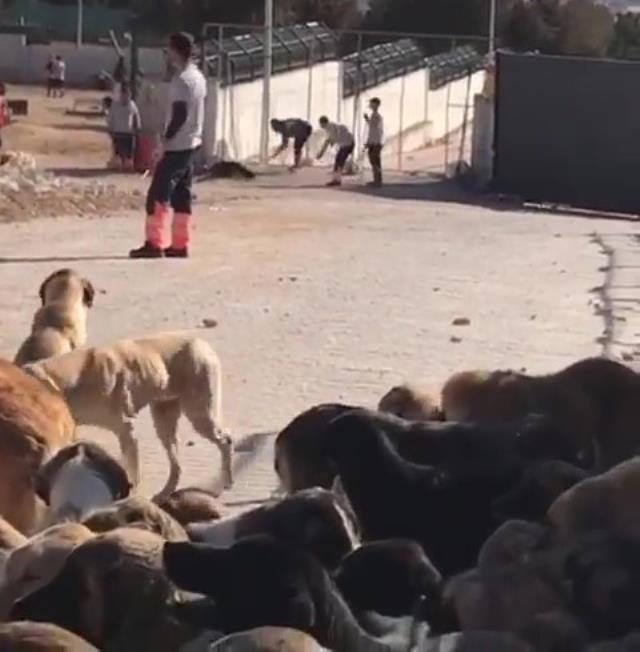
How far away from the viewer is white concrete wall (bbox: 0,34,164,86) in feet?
202

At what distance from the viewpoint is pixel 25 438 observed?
7648 mm

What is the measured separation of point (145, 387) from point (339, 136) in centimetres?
2592

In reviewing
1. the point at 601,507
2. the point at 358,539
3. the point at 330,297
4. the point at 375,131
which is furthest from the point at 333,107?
the point at 601,507

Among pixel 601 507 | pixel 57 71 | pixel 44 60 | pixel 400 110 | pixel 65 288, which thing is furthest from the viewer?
pixel 44 60

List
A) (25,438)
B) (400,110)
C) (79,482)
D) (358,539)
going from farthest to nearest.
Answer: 1. (400,110)
2. (25,438)
3. (79,482)
4. (358,539)

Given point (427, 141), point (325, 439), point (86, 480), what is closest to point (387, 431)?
point (325, 439)

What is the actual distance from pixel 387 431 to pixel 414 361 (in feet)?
18.7

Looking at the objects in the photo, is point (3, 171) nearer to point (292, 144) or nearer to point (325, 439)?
point (292, 144)

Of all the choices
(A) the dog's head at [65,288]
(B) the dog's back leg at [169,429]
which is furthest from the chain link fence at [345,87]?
(B) the dog's back leg at [169,429]

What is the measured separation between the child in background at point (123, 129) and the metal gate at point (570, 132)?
21.7 feet

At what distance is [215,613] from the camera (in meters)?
5.80

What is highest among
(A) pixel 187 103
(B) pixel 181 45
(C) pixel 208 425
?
(B) pixel 181 45

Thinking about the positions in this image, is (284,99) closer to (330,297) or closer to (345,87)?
(345,87)

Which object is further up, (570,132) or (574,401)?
(574,401)
